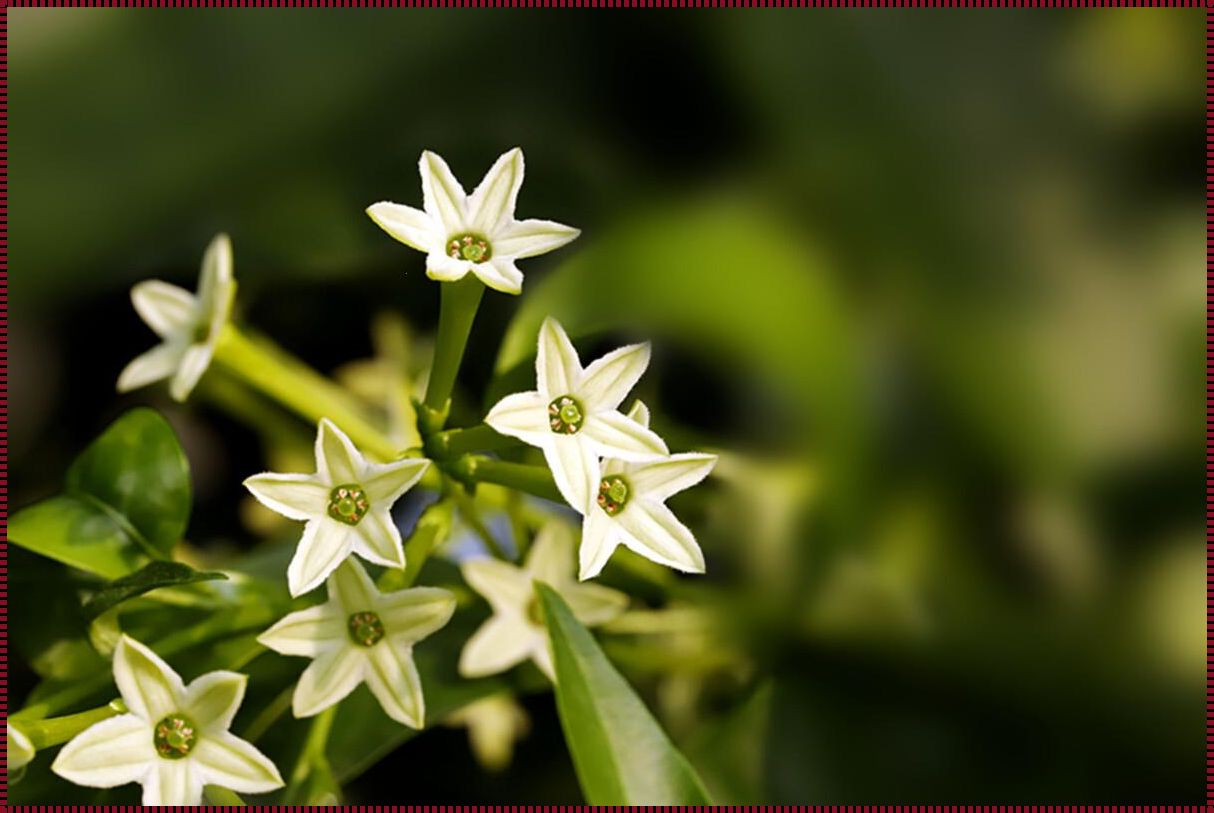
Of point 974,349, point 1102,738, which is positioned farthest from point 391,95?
point 1102,738

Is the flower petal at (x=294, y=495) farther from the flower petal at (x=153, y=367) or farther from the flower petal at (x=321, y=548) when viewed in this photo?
the flower petal at (x=153, y=367)

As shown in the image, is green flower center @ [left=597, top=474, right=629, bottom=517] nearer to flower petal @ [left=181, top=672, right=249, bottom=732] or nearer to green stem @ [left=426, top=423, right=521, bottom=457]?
green stem @ [left=426, top=423, right=521, bottom=457]

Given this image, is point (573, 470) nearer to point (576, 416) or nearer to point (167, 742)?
point (576, 416)

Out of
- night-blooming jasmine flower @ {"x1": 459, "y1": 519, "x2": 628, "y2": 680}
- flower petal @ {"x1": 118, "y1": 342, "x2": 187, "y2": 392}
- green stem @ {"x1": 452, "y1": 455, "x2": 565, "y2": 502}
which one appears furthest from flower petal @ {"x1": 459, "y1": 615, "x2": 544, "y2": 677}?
flower petal @ {"x1": 118, "y1": 342, "x2": 187, "y2": 392}

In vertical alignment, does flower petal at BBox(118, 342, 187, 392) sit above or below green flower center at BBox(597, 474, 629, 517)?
below

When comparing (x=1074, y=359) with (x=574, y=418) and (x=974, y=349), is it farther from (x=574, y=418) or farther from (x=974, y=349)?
(x=574, y=418)

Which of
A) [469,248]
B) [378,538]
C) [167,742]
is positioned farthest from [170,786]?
[469,248]

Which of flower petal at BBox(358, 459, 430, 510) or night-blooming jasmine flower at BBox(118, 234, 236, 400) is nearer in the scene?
flower petal at BBox(358, 459, 430, 510)
